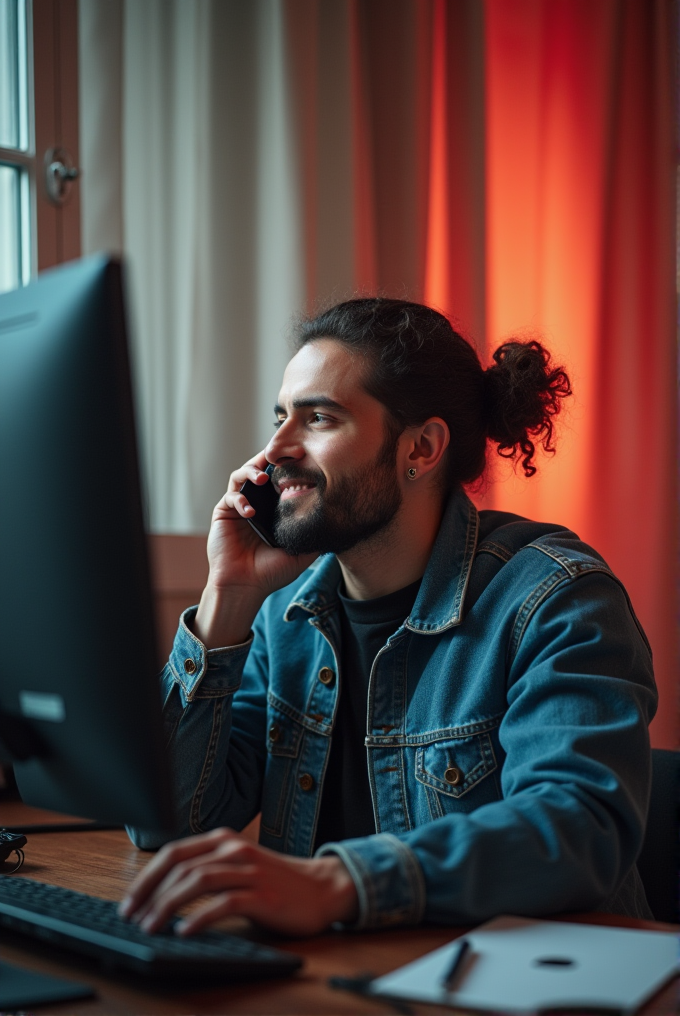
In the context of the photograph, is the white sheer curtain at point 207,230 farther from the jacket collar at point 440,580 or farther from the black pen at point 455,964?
the black pen at point 455,964

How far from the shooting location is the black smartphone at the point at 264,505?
1.48 meters

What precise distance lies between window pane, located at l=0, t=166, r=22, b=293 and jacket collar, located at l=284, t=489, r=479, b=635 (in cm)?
93

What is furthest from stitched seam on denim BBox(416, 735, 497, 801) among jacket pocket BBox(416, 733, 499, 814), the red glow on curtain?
the red glow on curtain

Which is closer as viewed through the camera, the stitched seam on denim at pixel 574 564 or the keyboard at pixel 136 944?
the keyboard at pixel 136 944

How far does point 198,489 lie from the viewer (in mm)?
2131

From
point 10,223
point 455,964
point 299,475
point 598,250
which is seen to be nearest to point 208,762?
point 299,475

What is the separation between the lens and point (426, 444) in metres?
1.52

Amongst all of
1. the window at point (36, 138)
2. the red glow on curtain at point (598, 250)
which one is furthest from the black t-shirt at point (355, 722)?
the red glow on curtain at point (598, 250)

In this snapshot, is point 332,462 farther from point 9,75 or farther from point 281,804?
point 9,75

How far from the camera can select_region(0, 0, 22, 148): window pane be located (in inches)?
76.1

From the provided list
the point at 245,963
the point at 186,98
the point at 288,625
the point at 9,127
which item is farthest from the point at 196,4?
the point at 245,963

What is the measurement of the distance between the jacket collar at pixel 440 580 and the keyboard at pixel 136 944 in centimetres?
57

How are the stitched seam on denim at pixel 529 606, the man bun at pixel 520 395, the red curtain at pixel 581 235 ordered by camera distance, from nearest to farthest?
the stitched seam on denim at pixel 529 606 < the man bun at pixel 520 395 < the red curtain at pixel 581 235

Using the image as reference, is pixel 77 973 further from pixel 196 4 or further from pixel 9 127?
pixel 196 4
